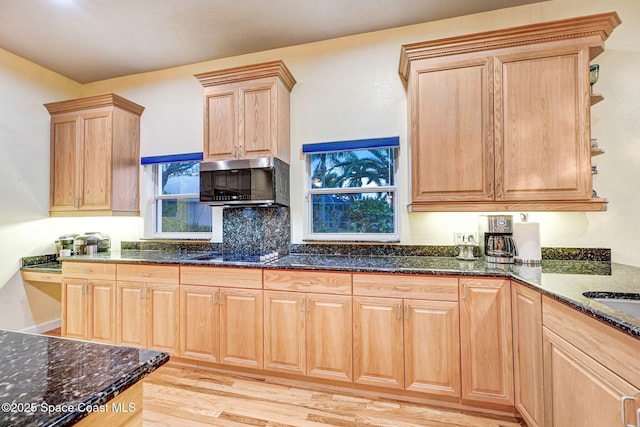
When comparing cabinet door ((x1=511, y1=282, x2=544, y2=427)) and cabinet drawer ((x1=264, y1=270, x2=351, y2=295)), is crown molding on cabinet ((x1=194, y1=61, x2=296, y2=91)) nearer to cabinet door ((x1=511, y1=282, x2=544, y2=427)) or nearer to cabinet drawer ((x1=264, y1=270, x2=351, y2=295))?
cabinet drawer ((x1=264, y1=270, x2=351, y2=295))

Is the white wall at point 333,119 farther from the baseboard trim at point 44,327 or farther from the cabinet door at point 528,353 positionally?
the cabinet door at point 528,353

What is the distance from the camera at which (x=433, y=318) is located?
6.38 feet

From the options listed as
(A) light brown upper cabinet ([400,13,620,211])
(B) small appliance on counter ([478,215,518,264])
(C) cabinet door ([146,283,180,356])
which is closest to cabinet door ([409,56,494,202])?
(A) light brown upper cabinet ([400,13,620,211])

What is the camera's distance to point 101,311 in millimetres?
2639

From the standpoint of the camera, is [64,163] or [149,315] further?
[64,163]

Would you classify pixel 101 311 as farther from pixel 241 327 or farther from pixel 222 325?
pixel 241 327

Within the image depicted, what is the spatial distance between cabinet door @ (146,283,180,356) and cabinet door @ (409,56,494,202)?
2099 mm

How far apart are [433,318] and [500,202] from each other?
0.93m

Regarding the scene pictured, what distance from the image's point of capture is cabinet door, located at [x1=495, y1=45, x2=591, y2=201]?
195 centimetres

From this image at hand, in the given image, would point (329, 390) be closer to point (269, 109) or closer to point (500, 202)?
point (500, 202)

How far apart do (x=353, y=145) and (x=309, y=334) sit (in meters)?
1.63

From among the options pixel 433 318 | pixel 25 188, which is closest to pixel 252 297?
pixel 433 318

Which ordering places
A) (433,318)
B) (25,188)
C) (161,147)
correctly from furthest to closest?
(161,147)
(25,188)
(433,318)

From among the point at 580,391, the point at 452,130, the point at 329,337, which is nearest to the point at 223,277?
the point at 329,337
